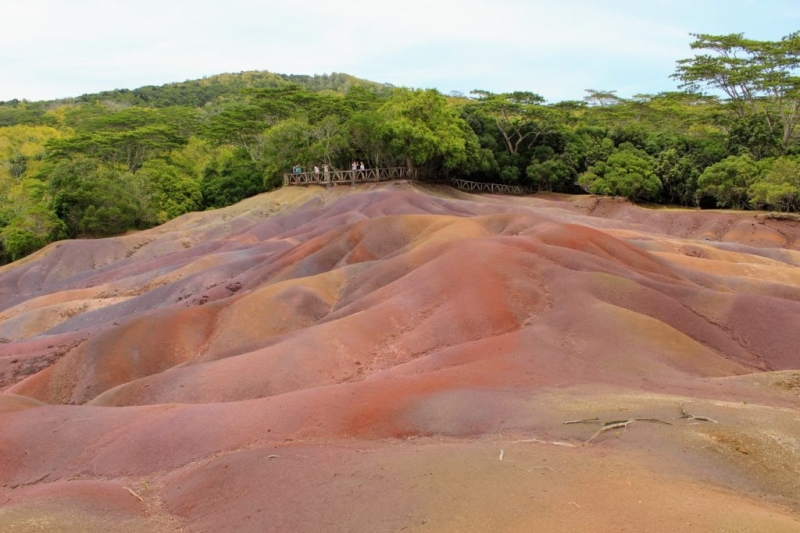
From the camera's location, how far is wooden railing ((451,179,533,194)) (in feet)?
239

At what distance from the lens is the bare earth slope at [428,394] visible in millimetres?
9570

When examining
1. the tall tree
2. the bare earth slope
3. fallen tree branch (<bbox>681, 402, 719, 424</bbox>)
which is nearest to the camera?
the bare earth slope

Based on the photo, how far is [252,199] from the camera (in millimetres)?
69500

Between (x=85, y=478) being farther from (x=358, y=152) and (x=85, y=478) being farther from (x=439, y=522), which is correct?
(x=358, y=152)

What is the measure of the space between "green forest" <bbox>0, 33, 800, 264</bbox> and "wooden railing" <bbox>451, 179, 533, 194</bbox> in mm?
1044

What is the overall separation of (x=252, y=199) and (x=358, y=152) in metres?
13.0

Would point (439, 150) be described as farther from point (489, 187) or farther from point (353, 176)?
point (489, 187)

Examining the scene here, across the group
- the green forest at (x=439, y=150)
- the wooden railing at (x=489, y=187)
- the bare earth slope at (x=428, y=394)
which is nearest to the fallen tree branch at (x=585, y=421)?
the bare earth slope at (x=428, y=394)

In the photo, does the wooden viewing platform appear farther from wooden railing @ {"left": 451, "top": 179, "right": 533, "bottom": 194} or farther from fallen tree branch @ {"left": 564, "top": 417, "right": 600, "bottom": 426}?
fallen tree branch @ {"left": 564, "top": 417, "right": 600, "bottom": 426}

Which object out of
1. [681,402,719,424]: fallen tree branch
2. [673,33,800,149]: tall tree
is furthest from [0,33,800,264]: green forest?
[681,402,719,424]: fallen tree branch

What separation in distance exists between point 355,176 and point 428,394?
53543 millimetres

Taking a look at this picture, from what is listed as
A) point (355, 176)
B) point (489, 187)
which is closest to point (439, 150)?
point (355, 176)

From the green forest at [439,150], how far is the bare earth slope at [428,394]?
2438 cm

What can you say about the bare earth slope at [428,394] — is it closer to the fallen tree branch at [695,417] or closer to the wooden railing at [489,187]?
the fallen tree branch at [695,417]
